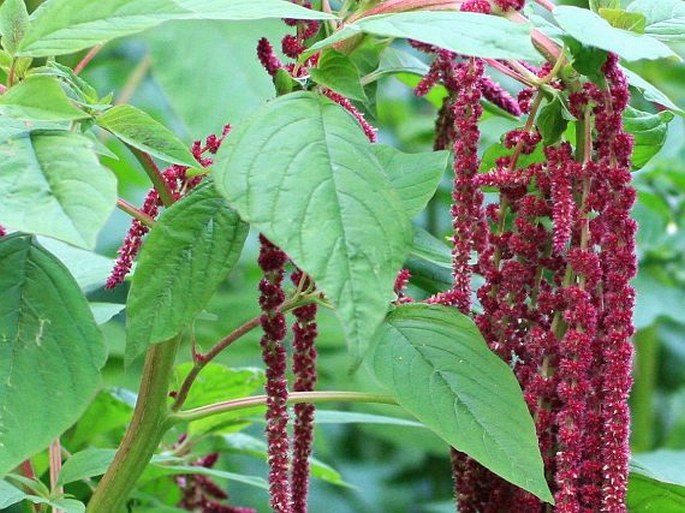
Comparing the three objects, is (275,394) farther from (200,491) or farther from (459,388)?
(200,491)

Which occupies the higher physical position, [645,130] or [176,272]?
[645,130]

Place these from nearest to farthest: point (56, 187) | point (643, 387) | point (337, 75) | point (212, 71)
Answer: point (56, 187)
point (337, 75)
point (212, 71)
point (643, 387)

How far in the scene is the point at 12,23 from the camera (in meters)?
0.73

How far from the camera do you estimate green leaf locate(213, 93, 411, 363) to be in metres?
0.59

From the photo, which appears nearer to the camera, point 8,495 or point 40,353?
point 40,353

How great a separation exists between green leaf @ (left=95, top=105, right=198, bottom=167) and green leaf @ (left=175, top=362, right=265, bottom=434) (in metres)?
0.46

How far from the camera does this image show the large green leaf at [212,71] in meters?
1.57

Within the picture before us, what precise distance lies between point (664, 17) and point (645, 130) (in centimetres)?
13

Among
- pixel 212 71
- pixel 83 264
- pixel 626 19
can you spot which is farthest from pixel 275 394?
pixel 212 71

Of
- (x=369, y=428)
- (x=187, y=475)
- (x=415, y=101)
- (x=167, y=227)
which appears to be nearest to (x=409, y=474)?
(x=369, y=428)

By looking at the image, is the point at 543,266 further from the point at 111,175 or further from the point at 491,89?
the point at 111,175

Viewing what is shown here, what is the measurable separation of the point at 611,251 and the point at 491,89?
0.23m

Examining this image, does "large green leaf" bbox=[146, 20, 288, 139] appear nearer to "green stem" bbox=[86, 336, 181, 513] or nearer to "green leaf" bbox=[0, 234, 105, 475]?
"green stem" bbox=[86, 336, 181, 513]

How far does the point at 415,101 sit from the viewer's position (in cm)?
331
